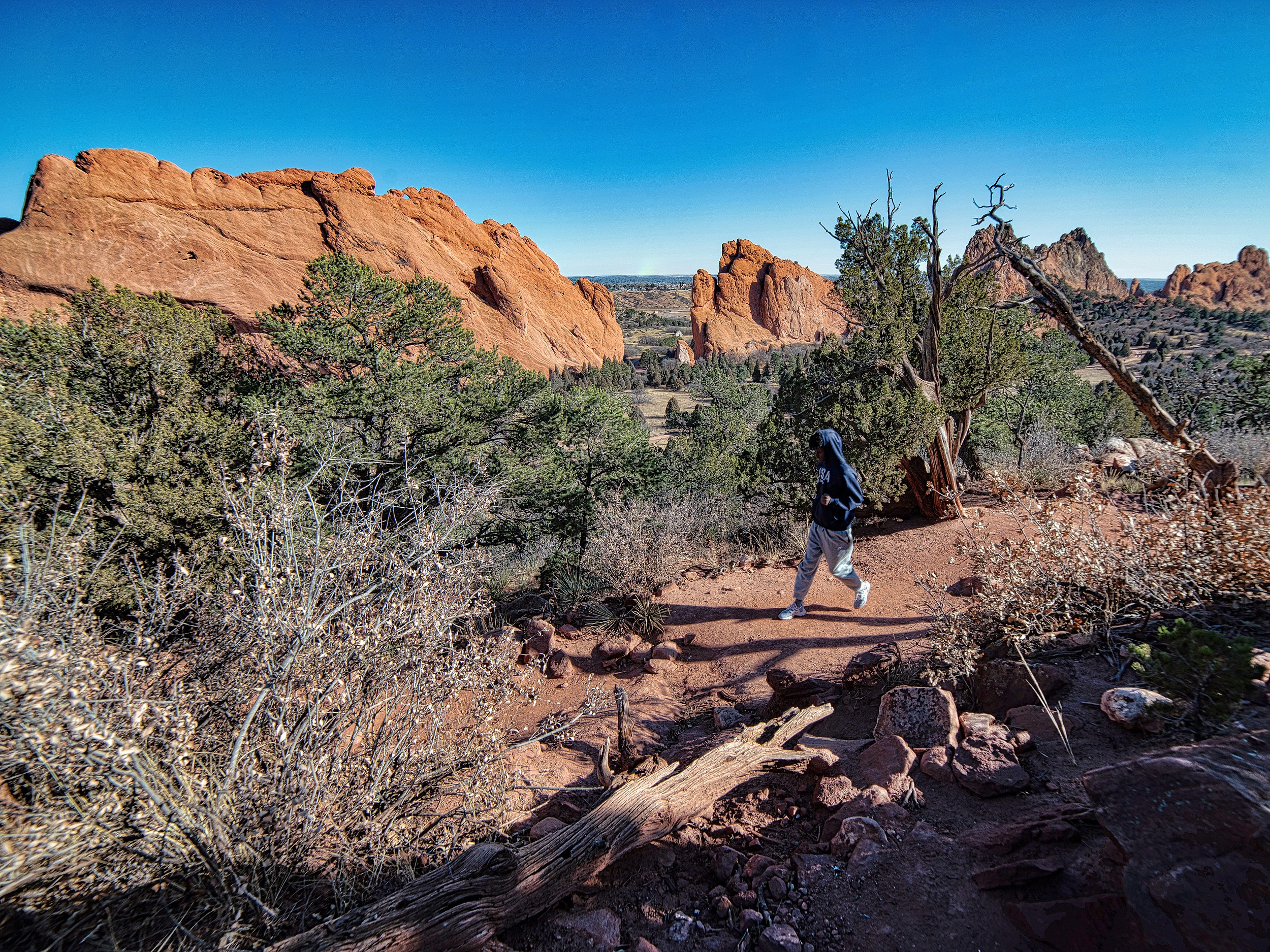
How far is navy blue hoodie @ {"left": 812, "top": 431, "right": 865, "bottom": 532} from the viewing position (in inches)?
194

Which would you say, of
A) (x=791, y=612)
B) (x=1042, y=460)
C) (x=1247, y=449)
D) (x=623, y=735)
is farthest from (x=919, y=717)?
(x=1042, y=460)

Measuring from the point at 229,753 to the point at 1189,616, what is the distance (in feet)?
15.8

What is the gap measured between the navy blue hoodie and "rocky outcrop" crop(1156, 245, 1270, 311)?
275 feet

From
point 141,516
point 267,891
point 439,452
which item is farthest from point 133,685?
point 439,452

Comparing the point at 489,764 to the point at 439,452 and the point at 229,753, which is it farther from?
the point at 439,452

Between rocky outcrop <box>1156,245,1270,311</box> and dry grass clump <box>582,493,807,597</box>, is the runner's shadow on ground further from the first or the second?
rocky outcrop <box>1156,245,1270,311</box>

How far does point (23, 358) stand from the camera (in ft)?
25.0

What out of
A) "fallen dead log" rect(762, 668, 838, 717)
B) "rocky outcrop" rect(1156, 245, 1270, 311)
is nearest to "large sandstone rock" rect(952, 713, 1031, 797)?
"fallen dead log" rect(762, 668, 838, 717)

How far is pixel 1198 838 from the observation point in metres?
1.39

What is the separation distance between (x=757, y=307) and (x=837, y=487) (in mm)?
79971

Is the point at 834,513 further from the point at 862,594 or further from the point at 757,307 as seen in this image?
the point at 757,307

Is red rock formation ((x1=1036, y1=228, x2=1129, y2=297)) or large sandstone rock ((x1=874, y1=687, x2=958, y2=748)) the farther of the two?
red rock formation ((x1=1036, y1=228, x2=1129, y2=297))

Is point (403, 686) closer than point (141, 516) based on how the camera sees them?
Yes

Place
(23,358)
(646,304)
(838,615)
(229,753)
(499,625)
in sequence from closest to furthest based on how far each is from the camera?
(229,753) < (838,615) < (499,625) < (23,358) < (646,304)
